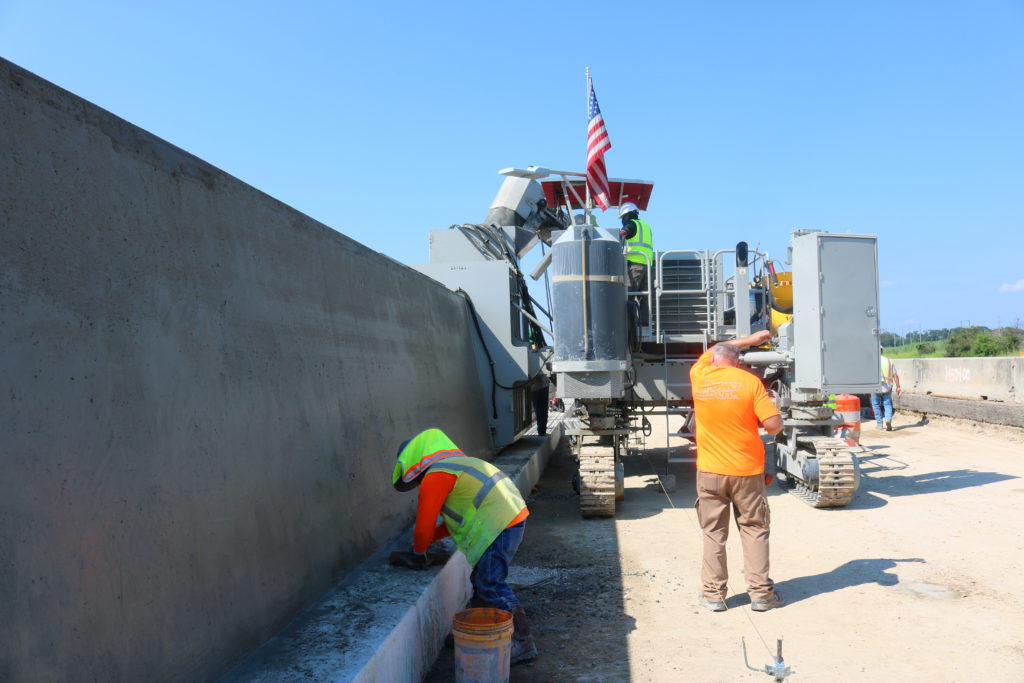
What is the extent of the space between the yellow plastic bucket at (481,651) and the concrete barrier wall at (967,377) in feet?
46.6

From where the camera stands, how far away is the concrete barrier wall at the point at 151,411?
83.4 inches

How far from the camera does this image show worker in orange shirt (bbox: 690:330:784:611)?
493 centimetres

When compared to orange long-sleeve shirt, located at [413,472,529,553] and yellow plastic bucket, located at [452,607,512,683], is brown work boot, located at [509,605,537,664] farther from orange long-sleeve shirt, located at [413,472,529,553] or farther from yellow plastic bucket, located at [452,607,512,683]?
orange long-sleeve shirt, located at [413,472,529,553]

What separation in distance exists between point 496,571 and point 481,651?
52cm

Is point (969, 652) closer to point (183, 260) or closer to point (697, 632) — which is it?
point (697, 632)

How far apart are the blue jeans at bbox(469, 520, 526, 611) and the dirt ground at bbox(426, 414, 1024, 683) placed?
17.2 inches

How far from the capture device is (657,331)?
8.91 metres

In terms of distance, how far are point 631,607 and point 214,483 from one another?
126 inches

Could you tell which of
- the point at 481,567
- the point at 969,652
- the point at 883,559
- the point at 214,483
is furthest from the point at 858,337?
the point at 214,483

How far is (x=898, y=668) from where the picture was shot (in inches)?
154

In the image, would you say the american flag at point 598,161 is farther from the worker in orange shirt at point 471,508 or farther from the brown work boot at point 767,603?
the worker in orange shirt at point 471,508

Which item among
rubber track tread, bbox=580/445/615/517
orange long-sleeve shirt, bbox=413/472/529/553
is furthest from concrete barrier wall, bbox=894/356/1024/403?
orange long-sleeve shirt, bbox=413/472/529/553

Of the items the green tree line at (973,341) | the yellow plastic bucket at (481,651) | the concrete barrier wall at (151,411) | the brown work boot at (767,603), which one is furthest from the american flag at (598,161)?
the green tree line at (973,341)

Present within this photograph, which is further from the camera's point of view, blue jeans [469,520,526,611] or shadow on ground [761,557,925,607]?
shadow on ground [761,557,925,607]
